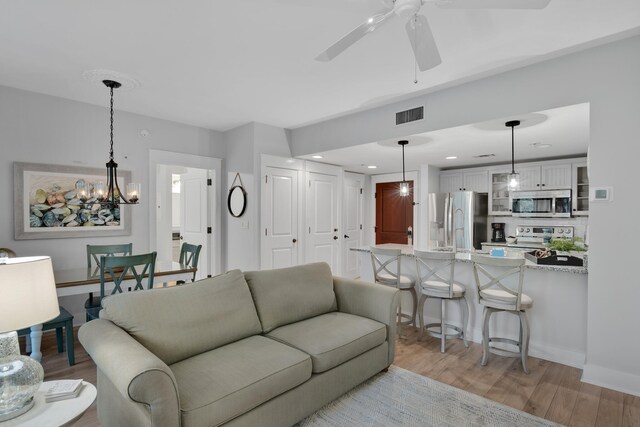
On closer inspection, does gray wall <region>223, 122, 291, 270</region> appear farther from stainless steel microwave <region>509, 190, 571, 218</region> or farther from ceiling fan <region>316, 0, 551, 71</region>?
stainless steel microwave <region>509, 190, 571, 218</region>

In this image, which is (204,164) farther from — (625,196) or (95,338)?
(625,196)

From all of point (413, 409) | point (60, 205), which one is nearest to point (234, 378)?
point (413, 409)

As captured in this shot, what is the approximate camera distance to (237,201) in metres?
4.83

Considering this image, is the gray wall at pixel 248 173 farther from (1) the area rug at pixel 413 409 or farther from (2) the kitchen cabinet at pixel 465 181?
(2) the kitchen cabinet at pixel 465 181

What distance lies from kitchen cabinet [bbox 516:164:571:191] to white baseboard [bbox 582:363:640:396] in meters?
3.14

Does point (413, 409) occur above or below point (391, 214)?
below

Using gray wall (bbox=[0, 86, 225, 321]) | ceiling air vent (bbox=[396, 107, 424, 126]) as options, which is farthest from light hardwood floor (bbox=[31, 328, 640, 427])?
ceiling air vent (bbox=[396, 107, 424, 126])

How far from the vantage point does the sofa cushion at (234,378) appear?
5.21ft

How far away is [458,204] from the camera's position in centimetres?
539

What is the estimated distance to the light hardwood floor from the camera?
2158mm

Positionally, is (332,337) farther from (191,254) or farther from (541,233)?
(541,233)

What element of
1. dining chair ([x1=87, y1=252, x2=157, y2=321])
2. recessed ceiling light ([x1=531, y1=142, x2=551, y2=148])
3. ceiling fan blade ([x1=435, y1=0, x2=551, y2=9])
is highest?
ceiling fan blade ([x1=435, y1=0, x2=551, y2=9])

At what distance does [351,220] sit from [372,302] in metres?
3.62

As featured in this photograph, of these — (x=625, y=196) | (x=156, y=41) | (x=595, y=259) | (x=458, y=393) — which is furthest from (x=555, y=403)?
(x=156, y=41)
